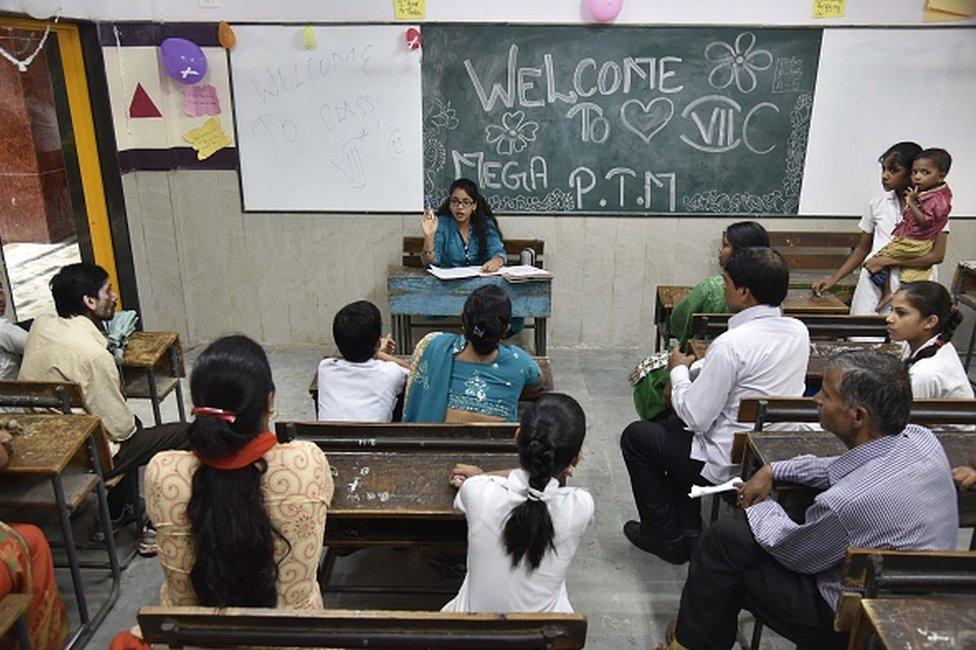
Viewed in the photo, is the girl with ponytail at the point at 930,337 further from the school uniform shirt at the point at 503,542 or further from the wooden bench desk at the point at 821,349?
the school uniform shirt at the point at 503,542

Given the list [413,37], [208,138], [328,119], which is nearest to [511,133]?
[413,37]

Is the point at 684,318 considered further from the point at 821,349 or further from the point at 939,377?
the point at 939,377

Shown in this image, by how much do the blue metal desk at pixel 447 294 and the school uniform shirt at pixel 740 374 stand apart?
1.83 m

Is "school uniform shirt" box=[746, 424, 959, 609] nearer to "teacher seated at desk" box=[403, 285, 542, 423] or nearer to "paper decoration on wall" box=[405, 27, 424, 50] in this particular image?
"teacher seated at desk" box=[403, 285, 542, 423]

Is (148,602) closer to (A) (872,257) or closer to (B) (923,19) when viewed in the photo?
(A) (872,257)

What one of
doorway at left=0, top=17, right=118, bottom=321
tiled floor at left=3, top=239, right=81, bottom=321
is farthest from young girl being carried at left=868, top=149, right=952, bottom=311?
tiled floor at left=3, top=239, right=81, bottom=321

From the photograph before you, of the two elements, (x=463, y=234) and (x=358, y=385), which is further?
(x=463, y=234)

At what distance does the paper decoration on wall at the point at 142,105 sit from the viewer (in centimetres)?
473

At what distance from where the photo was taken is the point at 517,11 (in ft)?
15.1

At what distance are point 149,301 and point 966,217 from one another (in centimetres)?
554

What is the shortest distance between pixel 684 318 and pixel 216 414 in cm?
257

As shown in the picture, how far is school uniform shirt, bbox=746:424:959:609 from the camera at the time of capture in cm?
176

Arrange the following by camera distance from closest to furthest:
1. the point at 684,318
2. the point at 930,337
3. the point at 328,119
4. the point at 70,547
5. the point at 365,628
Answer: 1. the point at 365,628
2. the point at 70,547
3. the point at 930,337
4. the point at 684,318
5. the point at 328,119

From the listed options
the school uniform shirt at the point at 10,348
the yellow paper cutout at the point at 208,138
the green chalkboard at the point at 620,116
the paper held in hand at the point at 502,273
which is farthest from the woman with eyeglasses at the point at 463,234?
the school uniform shirt at the point at 10,348
